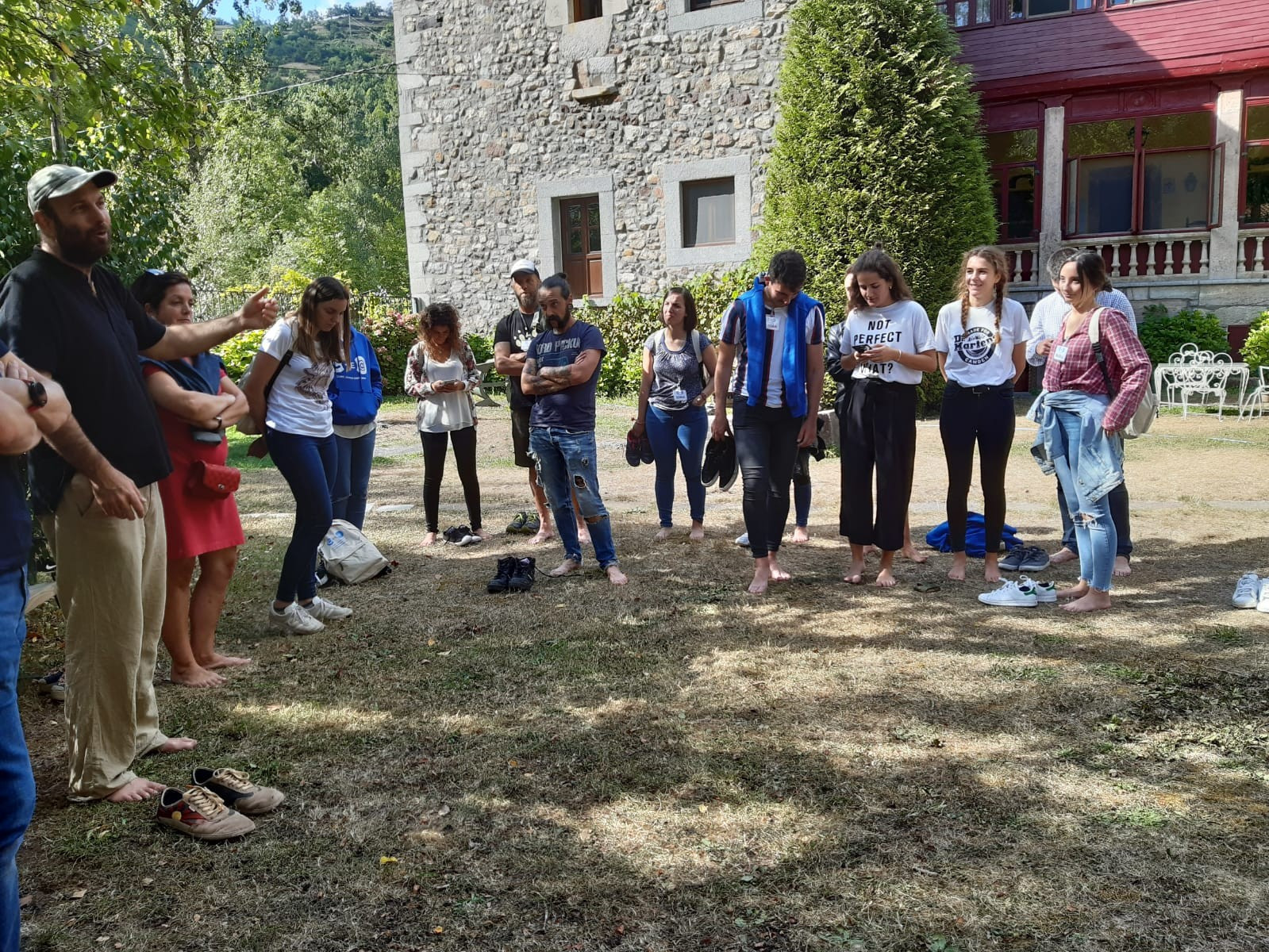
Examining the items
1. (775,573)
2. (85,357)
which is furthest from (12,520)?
(775,573)

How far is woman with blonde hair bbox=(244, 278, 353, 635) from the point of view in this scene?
525 centimetres

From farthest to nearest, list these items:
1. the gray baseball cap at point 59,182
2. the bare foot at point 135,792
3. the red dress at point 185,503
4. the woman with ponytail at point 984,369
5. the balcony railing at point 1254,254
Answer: the balcony railing at point 1254,254 < the woman with ponytail at point 984,369 < the red dress at point 185,503 < the bare foot at point 135,792 < the gray baseball cap at point 59,182

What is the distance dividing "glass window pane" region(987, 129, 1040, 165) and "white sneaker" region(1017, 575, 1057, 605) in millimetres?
13593

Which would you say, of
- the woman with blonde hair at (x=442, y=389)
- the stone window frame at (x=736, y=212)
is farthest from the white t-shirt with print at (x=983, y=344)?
the stone window frame at (x=736, y=212)

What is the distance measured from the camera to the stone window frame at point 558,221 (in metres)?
17.2

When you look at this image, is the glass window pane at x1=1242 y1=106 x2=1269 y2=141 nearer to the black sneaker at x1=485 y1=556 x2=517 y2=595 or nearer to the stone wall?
the stone wall

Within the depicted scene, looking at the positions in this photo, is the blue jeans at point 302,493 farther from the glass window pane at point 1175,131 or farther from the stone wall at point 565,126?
the glass window pane at point 1175,131

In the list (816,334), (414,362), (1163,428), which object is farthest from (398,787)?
(1163,428)

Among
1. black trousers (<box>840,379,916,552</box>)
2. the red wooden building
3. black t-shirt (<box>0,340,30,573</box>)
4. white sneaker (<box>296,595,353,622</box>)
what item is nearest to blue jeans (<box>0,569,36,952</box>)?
black t-shirt (<box>0,340,30,573</box>)

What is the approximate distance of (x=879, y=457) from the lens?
5.97 meters

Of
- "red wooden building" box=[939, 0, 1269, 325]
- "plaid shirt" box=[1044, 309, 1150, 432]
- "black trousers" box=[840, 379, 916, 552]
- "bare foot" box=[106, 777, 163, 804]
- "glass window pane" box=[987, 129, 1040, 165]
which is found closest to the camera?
"bare foot" box=[106, 777, 163, 804]

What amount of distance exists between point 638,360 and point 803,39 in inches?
208

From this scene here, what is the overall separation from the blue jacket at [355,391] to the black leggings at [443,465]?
2.67 ft

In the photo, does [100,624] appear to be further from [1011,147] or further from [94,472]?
[1011,147]
